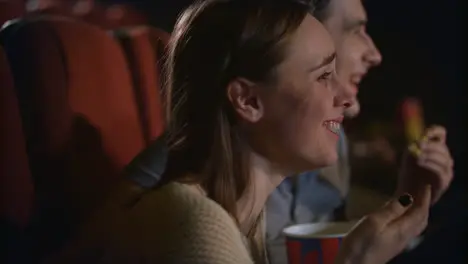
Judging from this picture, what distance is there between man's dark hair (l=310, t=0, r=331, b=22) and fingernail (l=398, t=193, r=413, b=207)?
26 cm

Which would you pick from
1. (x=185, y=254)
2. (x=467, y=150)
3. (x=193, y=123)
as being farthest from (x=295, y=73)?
(x=467, y=150)

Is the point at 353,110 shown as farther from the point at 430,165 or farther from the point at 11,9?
the point at 11,9

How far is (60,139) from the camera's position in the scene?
2.24ft

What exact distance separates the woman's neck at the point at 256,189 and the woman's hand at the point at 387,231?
4.6 inches

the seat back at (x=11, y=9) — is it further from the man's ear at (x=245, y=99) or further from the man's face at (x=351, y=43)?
the man's face at (x=351, y=43)

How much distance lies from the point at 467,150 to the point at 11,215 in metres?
0.61

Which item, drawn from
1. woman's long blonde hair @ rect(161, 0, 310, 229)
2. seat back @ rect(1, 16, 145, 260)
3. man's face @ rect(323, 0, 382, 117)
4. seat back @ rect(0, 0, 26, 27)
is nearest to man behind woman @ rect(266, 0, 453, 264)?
man's face @ rect(323, 0, 382, 117)

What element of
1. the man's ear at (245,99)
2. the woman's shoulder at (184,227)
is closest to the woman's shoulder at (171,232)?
the woman's shoulder at (184,227)

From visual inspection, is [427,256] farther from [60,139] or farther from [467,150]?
[60,139]

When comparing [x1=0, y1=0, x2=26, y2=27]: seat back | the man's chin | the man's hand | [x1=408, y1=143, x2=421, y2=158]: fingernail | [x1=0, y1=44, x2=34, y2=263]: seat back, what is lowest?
the man's hand

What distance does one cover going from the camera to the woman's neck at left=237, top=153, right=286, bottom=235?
740 mm

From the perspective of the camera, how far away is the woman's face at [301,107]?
2.32ft

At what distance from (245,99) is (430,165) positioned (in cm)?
31

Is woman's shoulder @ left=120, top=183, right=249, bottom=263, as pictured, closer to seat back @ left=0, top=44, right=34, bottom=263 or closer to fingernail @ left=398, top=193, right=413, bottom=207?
seat back @ left=0, top=44, right=34, bottom=263
